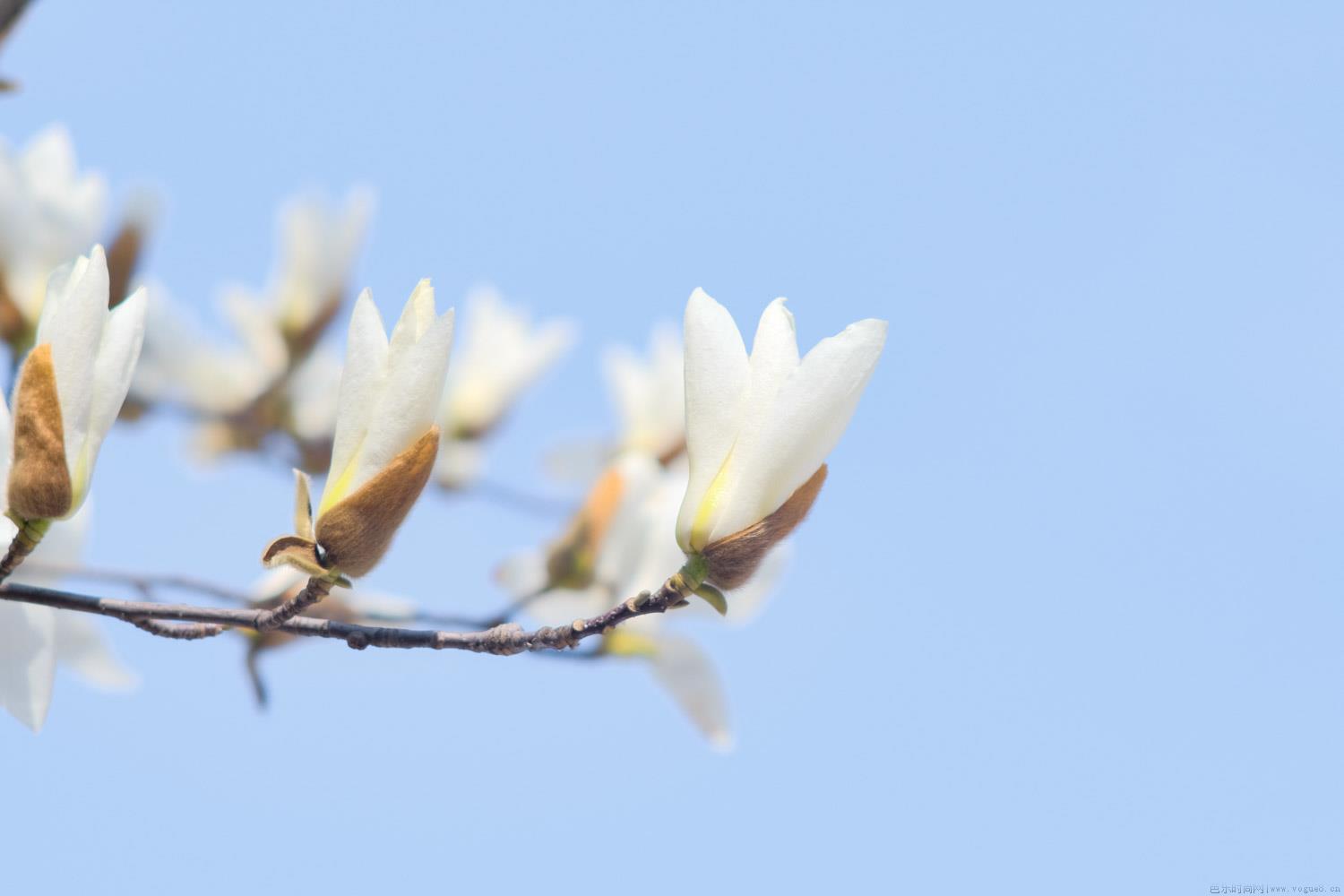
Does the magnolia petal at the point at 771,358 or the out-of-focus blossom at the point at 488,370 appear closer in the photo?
the magnolia petal at the point at 771,358

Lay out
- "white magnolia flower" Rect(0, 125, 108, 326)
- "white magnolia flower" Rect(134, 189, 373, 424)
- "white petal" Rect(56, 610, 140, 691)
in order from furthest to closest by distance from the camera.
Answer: "white magnolia flower" Rect(134, 189, 373, 424) → "white magnolia flower" Rect(0, 125, 108, 326) → "white petal" Rect(56, 610, 140, 691)

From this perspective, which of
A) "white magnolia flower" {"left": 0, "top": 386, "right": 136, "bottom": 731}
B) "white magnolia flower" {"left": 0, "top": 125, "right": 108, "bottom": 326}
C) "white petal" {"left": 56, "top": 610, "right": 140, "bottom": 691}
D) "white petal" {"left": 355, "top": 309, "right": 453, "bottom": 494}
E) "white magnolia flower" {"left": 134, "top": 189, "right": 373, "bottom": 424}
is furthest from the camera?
"white magnolia flower" {"left": 134, "top": 189, "right": 373, "bottom": 424}

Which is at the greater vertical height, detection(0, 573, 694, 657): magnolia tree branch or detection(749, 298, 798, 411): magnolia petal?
detection(749, 298, 798, 411): magnolia petal

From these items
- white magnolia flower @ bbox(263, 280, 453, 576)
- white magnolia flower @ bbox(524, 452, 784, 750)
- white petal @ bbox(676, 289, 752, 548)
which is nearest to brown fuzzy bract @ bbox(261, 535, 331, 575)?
white magnolia flower @ bbox(263, 280, 453, 576)

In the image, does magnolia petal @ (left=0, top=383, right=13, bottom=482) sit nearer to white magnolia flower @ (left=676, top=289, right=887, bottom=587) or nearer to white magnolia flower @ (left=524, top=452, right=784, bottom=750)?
white magnolia flower @ (left=676, top=289, right=887, bottom=587)

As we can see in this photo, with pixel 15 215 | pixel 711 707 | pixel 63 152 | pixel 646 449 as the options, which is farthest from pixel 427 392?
pixel 646 449

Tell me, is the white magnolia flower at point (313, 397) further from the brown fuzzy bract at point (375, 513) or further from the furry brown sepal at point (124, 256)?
the brown fuzzy bract at point (375, 513)

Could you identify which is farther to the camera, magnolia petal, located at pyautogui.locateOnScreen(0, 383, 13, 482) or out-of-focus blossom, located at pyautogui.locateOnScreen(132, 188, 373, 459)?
out-of-focus blossom, located at pyautogui.locateOnScreen(132, 188, 373, 459)

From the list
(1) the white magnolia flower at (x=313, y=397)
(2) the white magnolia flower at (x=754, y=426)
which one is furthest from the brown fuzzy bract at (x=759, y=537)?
(1) the white magnolia flower at (x=313, y=397)
